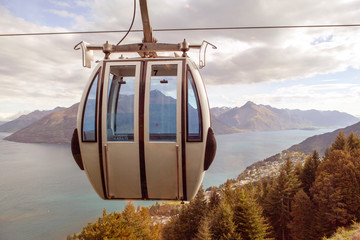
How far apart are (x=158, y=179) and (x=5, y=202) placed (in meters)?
140

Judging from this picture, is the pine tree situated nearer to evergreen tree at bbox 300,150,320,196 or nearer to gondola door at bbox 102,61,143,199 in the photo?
evergreen tree at bbox 300,150,320,196

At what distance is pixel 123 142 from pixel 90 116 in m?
A: 0.78

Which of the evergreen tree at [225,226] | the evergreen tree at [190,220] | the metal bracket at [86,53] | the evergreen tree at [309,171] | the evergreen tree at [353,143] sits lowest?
the evergreen tree at [190,220]

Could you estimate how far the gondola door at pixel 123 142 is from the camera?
3.59 meters

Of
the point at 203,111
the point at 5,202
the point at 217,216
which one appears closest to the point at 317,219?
the point at 217,216

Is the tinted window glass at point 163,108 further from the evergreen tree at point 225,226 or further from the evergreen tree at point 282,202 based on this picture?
the evergreen tree at point 282,202

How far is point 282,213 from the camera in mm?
34594

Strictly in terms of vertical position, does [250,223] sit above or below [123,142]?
below

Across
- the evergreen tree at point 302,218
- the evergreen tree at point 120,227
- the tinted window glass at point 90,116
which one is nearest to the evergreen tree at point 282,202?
the evergreen tree at point 302,218

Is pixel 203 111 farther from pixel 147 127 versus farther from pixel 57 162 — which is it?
pixel 57 162

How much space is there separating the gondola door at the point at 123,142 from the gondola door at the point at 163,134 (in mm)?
183

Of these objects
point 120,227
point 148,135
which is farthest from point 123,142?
point 120,227

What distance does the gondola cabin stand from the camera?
3.56m

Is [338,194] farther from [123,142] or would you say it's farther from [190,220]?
[123,142]
